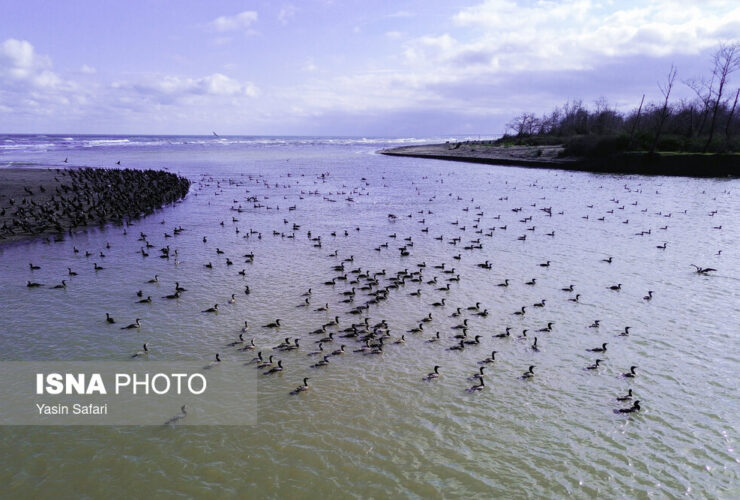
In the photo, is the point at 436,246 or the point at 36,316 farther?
the point at 436,246

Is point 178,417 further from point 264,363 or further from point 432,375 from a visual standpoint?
point 432,375

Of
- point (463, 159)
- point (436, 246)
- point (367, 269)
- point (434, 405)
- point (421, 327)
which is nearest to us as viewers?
point (434, 405)

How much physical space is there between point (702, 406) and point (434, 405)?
7.53 m

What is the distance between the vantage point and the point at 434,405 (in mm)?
12445

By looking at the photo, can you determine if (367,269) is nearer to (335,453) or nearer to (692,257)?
(335,453)

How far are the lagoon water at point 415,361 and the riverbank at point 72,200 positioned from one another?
308 cm

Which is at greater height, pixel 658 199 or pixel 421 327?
pixel 658 199

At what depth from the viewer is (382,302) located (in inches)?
782

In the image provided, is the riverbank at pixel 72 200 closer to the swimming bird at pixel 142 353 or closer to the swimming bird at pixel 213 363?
the swimming bird at pixel 142 353

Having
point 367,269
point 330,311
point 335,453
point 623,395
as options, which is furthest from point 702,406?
point 367,269

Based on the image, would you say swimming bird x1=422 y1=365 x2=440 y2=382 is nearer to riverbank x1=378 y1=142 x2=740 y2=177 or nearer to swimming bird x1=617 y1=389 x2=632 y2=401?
swimming bird x1=617 y1=389 x2=632 y2=401
